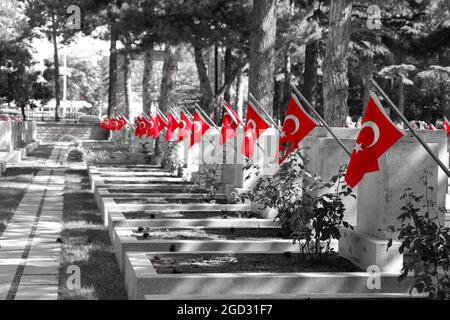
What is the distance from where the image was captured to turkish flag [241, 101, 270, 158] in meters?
13.5

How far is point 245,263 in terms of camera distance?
360 inches

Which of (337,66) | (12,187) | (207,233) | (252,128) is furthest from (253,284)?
(12,187)

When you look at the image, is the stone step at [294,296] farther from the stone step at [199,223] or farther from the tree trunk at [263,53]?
the tree trunk at [263,53]

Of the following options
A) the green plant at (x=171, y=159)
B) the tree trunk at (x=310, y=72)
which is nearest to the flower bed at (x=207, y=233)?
the green plant at (x=171, y=159)

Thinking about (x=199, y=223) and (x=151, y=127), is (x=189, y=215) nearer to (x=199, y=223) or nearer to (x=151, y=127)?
(x=199, y=223)

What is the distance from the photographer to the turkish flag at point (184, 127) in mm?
18866

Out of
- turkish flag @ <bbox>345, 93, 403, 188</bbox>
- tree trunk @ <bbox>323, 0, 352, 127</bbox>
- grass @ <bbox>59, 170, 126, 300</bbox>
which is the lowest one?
grass @ <bbox>59, 170, 126, 300</bbox>

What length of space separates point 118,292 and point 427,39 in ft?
83.1

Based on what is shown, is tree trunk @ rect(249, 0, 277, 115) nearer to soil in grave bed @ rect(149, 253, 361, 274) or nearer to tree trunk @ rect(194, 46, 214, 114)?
soil in grave bed @ rect(149, 253, 361, 274)

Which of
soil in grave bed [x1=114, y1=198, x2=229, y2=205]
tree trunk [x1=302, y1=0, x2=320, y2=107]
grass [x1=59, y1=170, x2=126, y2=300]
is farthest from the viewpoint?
tree trunk [x1=302, y1=0, x2=320, y2=107]

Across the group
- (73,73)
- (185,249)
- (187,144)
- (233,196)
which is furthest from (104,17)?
(73,73)

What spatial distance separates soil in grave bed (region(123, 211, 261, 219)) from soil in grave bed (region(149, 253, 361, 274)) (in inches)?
127

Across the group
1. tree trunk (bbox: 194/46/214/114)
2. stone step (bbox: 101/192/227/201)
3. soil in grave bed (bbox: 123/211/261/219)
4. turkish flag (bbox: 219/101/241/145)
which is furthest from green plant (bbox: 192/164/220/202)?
tree trunk (bbox: 194/46/214/114)

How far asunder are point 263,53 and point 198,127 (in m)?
1.85
